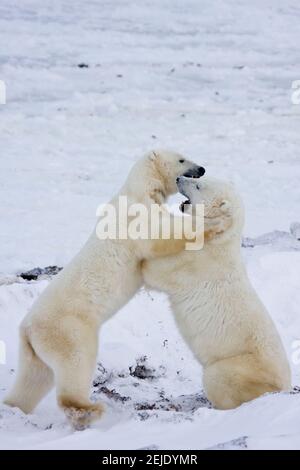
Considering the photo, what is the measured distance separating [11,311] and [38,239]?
1.94 m

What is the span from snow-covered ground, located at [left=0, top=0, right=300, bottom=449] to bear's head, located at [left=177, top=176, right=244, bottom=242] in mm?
984

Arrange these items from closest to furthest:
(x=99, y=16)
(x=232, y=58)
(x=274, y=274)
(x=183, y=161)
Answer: (x=183, y=161)
(x=274, y=274)
(x=232, y=58)
(x=99, y=16)

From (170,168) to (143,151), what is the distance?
203 inches

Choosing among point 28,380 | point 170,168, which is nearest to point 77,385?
point 28,380

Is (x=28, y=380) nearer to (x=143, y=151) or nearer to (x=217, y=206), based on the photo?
(x=217, y=206)

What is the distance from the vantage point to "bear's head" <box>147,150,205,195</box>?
5691mm

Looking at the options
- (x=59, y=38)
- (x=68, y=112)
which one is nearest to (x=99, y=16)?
(x=59, y=38)

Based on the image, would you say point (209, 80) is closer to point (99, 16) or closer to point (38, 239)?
point (99, 16)

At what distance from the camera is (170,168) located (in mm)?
5707

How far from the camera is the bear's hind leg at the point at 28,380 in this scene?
4.83 m

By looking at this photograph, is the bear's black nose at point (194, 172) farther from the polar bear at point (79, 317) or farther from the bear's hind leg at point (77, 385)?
the bear's hind leg at point (77, 385)

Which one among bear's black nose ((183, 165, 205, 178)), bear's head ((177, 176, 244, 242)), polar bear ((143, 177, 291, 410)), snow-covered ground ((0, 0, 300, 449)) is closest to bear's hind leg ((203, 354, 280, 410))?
polar bear ((143, 177, 291, 410))

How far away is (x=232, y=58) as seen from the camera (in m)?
14.5

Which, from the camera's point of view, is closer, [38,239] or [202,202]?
[202,202]
